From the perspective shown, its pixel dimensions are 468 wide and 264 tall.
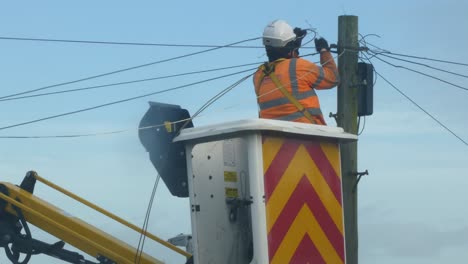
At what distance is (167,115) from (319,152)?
962 mm

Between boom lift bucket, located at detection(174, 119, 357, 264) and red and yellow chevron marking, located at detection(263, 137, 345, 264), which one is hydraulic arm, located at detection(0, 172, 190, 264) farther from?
red and yellow chevron marking, located at detection(263, 137, 345, 264)

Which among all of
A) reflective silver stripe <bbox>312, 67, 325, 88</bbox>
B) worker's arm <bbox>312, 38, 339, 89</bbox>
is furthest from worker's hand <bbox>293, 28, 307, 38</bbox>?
reflective silver stripe <bbox>312, 67, 325, 88</bbox>

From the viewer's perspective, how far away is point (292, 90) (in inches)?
256

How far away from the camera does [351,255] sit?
780cm

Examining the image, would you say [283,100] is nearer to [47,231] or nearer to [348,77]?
[47,231]

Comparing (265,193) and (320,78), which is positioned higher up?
(320,78)

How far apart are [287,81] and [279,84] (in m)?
0.07

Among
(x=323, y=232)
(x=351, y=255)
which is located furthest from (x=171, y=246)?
(x=351, y=255)

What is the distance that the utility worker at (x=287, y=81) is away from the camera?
255 inches

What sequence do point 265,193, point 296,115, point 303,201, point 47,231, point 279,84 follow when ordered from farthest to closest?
1. point 279,84
2. point 296,115
3. point 47,231
4. point 303,201
5. point 265,193

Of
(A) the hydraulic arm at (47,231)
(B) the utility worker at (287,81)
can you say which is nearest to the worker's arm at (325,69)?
(B) the utility worker at (287,81)

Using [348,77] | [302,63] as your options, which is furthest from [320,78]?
[348,77]

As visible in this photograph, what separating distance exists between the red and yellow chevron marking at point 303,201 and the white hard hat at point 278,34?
124 centimetres

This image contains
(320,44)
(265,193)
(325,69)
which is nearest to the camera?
(265,193)
